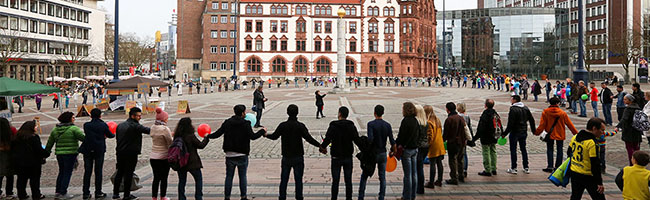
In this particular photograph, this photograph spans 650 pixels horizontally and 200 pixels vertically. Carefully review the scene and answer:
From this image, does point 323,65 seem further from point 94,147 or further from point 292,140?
point 292,140

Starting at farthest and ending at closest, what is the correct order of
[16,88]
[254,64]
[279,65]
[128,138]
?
[279,65] < [254,64] < [16,88] < [128,138]

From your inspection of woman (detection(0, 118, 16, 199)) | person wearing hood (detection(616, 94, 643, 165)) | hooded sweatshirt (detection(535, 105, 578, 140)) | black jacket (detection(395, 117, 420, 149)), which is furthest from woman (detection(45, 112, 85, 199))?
person wearing hood (detection(616, 94, 643, 165))

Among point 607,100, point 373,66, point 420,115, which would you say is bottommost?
point 420,115

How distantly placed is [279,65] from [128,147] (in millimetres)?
82248

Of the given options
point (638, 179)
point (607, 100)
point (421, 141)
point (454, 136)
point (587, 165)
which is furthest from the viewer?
point (607, 100)

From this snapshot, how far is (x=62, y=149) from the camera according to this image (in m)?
8.20

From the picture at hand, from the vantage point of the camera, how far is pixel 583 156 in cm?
668

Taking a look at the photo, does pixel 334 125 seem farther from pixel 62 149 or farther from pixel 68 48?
pixel 68 48

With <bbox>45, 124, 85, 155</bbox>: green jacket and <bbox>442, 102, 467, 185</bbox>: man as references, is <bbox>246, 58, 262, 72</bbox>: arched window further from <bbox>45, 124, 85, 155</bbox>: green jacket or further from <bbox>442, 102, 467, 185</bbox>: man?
<bbox>442, 102, 467, 185</bbox>: man

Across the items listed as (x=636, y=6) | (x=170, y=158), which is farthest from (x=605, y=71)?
(x=170, y=158)

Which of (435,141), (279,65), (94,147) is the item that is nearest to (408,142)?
(435,141)

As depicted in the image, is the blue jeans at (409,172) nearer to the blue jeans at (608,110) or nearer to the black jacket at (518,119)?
the black jacket at (518,119)

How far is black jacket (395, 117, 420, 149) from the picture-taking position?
795 cm

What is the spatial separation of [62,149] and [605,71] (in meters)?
88.3
